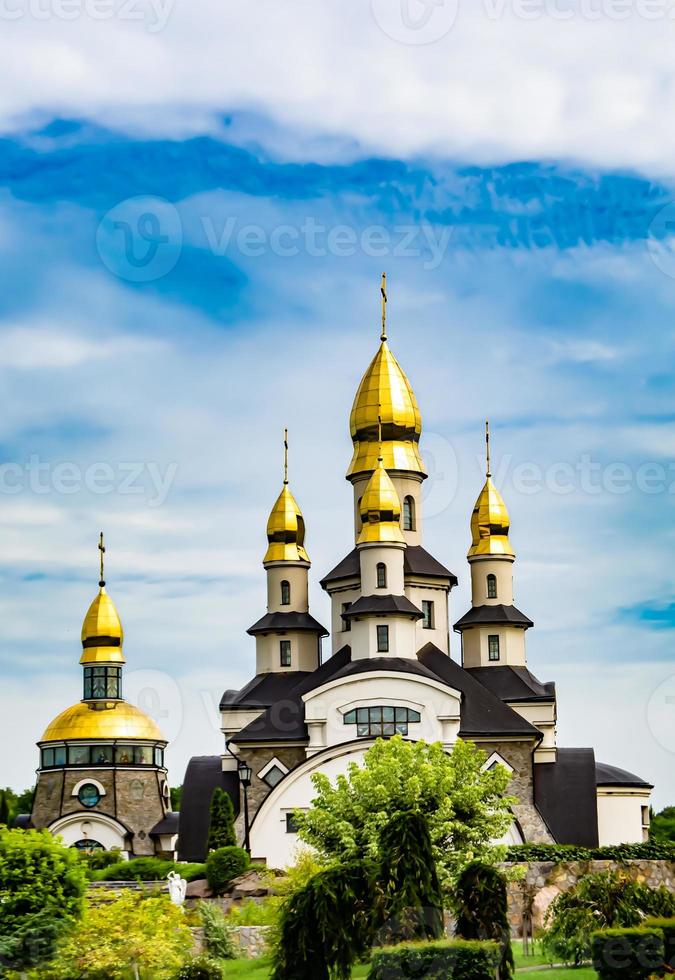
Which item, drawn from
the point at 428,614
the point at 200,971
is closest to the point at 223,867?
the point at 200,971

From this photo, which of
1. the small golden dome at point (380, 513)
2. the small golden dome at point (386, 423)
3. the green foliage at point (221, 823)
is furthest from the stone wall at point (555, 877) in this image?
the small golden dome at point (386, 423)

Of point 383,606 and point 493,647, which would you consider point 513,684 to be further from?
point 383,606

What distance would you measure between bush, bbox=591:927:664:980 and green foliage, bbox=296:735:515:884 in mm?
13132

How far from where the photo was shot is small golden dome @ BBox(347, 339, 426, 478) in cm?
6669

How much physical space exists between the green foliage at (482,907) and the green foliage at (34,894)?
980 centimetres

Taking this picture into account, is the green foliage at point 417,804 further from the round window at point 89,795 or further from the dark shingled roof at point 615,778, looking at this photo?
the round window at point 89,795

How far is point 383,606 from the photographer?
5969cm

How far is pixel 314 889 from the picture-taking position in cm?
3030

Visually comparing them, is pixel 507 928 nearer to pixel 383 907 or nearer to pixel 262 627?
pixel 383 907

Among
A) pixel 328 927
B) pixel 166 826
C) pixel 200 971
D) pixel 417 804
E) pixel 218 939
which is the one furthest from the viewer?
pixel 166 826

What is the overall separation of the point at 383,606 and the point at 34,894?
24.3m

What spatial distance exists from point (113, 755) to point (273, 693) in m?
9.51

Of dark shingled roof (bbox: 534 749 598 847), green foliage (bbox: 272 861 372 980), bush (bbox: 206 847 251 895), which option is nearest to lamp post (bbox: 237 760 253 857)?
bush (bbox: 206 847 251 895)

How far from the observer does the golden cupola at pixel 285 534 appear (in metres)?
67.4
